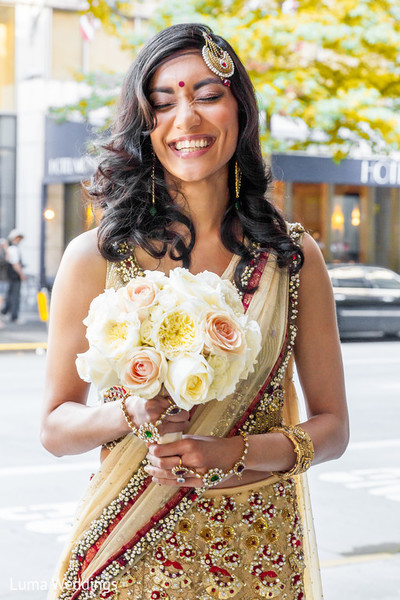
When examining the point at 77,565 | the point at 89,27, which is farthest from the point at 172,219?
the point at 89,27

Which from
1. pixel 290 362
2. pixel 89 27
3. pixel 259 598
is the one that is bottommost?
pixel 259 598

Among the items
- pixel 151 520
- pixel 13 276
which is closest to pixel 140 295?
pixel 151 520

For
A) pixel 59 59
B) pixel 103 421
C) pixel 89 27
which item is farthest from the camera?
pixel 59 59

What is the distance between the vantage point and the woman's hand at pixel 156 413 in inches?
70.5

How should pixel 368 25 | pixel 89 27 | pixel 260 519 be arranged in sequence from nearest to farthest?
pixel 260 519 < pixel 368 25 < pixel 89 27

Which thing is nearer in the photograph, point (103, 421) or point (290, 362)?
point (103, 421)

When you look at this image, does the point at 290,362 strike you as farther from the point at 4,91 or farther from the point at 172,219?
the point at 4,91

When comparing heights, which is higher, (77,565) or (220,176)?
(220,176)

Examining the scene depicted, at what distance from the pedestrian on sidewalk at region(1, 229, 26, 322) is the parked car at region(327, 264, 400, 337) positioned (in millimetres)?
6011

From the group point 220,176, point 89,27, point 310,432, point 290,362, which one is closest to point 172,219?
A: point 220,176

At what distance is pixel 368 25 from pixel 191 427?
13827mm

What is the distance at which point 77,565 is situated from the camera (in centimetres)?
209

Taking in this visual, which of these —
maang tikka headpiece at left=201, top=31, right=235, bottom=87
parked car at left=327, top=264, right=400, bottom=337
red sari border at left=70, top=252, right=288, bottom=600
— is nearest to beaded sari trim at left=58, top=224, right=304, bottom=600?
red sari border at left=70, top=252, right=288, bottom=600


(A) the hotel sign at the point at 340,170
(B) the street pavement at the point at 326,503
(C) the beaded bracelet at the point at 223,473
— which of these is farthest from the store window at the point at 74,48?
(C) the beaded bracelet at the point at 223,473
